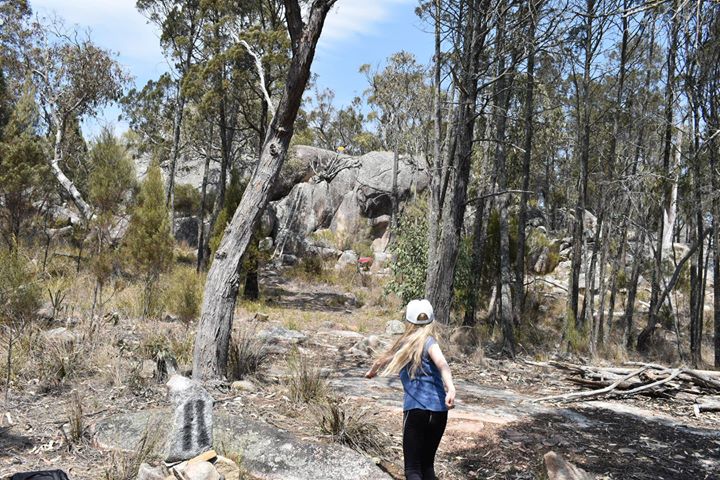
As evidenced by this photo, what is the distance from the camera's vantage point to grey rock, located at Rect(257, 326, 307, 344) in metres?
9.68

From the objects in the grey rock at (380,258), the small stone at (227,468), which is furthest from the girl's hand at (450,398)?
the grey rock at (380,258)

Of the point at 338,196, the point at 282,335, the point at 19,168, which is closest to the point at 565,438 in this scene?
the point at 282,335

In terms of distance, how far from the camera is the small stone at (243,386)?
20.2 feet

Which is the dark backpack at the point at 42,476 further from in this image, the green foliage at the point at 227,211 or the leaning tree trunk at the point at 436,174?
the green foliage at the point at 227,211

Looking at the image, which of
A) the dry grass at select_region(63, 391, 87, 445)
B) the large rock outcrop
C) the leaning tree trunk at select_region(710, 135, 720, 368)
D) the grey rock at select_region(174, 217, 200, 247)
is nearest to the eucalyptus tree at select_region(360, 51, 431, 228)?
the large rock outcrop

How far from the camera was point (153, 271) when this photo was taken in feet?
36.1

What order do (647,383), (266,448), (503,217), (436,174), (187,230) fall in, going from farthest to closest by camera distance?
(187,230)
(503,217)
(436,174)
(647,383)
(266,448)

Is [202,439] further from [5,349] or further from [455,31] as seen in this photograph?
[455,31]

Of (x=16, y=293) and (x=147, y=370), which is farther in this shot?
(x=16, y=293)

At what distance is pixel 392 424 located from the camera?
5641 mm

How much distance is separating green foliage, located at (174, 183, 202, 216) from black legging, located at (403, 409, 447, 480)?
26776 mm

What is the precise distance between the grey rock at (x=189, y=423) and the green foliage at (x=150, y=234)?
22.4ft

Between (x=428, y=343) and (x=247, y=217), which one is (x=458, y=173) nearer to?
(x=247, y=217)

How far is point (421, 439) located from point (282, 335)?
6.72m
